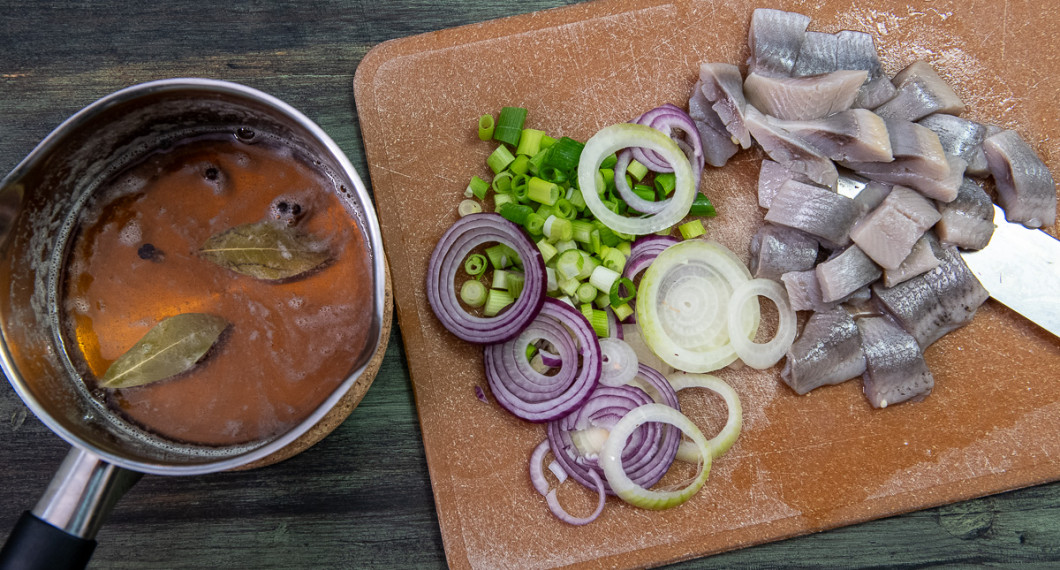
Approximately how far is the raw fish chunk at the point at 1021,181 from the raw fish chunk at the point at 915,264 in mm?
295

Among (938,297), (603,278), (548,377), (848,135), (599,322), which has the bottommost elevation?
(548,377)

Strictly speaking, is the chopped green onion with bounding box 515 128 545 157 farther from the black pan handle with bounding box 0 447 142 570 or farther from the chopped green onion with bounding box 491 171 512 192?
A: the black pan handle with bounding box 0 447 142 570

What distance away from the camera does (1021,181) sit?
1894 millimetres

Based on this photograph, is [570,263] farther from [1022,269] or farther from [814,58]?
[1022,269]

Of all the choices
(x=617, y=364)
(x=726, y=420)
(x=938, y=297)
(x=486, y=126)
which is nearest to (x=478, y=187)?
(x=486, y=126)

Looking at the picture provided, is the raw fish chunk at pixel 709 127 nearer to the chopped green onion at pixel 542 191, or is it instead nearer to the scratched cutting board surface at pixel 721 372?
Result: the scratched cutting board surface at pixel 721 372

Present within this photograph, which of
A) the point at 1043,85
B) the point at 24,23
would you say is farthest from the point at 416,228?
the point at 1043,85

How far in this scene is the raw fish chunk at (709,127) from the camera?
1944 mm

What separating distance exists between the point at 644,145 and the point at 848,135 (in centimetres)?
57

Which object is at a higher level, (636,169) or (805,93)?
(805,93)

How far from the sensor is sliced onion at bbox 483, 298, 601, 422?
1.86 metres

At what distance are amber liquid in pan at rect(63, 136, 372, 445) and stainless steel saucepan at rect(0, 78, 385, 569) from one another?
37 mm

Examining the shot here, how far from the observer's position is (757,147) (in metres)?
2.00

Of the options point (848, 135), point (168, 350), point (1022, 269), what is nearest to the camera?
point (168, 350)
